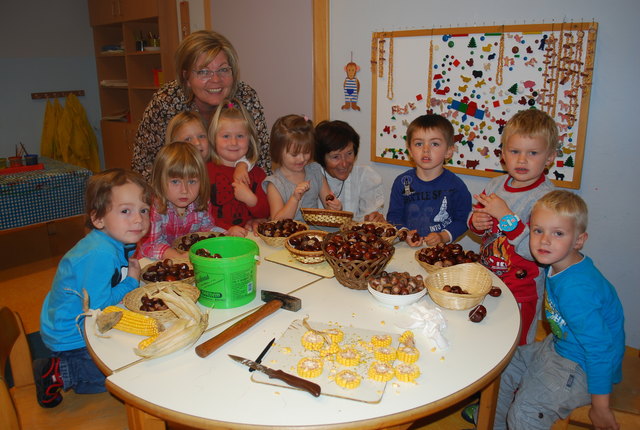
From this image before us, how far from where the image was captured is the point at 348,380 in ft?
4.02

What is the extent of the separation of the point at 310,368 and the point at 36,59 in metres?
6.89

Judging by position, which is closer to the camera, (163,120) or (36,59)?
(163,120)

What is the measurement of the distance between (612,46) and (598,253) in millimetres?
1239

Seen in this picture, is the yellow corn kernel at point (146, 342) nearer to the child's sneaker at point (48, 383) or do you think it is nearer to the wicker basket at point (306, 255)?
the child's sneaker at point (48, 383)

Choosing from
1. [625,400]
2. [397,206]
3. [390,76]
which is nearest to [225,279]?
[397,206]

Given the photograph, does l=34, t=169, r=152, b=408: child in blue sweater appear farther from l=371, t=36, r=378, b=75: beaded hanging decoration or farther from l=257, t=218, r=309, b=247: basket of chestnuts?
l=371, t=36, r=378, b=75: beaded hanging decoration

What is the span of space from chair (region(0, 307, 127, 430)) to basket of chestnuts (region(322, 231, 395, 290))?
89cm

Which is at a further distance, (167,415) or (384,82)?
(384,82)

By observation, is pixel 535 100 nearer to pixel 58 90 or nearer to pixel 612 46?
pixel 612 46

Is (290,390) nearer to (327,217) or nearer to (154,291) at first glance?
(154,291)

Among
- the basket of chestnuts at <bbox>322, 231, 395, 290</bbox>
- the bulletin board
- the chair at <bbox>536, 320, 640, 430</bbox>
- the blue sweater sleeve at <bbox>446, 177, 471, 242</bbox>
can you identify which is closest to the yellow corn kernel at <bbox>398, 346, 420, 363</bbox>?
the basket of chestnuts at <bbox>322, 231, 395, 290</bbox>

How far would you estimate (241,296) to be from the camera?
1.67 m

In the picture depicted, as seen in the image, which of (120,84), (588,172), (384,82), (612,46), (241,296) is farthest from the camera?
(120,84)

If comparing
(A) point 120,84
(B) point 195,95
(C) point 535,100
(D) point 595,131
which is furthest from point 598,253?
(A) point 120,84
